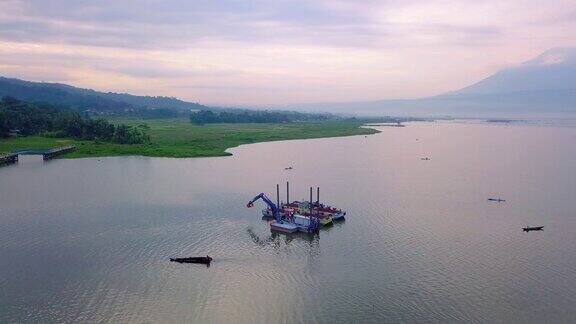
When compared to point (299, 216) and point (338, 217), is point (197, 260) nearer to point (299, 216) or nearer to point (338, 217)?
point (299, 216)

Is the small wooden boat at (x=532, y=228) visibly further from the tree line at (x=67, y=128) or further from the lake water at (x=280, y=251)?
the tree line at (x=67, y=128)

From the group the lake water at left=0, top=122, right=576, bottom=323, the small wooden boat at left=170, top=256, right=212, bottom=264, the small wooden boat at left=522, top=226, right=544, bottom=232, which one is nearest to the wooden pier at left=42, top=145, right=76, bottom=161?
the lake water at left=0, top=122, right=576, bottom=323

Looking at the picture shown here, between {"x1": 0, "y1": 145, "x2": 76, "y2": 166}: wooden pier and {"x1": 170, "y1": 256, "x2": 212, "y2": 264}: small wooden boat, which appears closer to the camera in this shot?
{"x1": 170, "y1": 256, "x2": 212, "y2": 264}: small wooden boat

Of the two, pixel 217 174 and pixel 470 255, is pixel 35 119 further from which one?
pixel 470 255

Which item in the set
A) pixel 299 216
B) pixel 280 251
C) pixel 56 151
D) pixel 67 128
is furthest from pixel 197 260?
pixel 67 128

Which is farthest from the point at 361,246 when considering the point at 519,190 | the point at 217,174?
the point at 217,174

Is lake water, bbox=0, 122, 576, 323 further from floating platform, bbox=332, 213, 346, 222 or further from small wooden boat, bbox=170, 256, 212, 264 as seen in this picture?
floating platform, bbox=332, 213, 346, 222
